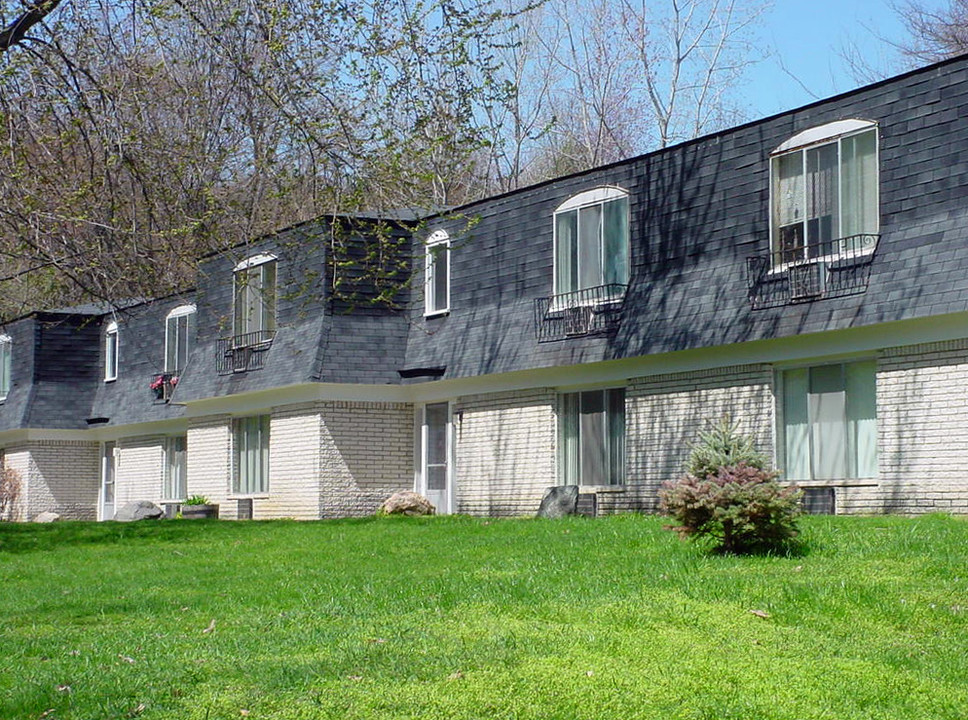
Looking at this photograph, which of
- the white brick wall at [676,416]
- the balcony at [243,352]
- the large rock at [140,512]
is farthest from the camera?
the large rock at [140,512]

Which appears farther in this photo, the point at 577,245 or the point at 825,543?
the point at 577,245

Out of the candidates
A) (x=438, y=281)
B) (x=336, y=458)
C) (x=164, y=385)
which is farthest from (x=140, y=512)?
(x=438, y=281)

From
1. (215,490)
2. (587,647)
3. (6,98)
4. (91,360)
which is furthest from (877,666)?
(91,360)

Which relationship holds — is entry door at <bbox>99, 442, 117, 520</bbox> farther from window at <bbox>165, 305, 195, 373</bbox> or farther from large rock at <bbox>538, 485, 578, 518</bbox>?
large rock at <bbox>538, 485, 578, 518</bbox>

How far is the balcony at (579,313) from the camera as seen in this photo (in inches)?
870

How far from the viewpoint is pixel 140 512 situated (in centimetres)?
3167

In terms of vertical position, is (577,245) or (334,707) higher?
(577,245)

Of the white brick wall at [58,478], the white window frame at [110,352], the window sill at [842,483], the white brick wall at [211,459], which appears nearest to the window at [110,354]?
the white window frame at [110,352]

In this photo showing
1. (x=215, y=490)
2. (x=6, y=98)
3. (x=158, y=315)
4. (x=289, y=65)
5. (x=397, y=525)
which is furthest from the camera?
(x=158, y=315)

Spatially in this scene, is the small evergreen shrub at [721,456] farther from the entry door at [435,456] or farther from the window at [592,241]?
the entry door at [435,456]

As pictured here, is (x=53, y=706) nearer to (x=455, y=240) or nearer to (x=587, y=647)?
(x=587, y=647)

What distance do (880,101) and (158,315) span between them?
72.6ft

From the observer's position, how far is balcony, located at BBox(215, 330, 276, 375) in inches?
1107

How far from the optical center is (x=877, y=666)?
853cm
